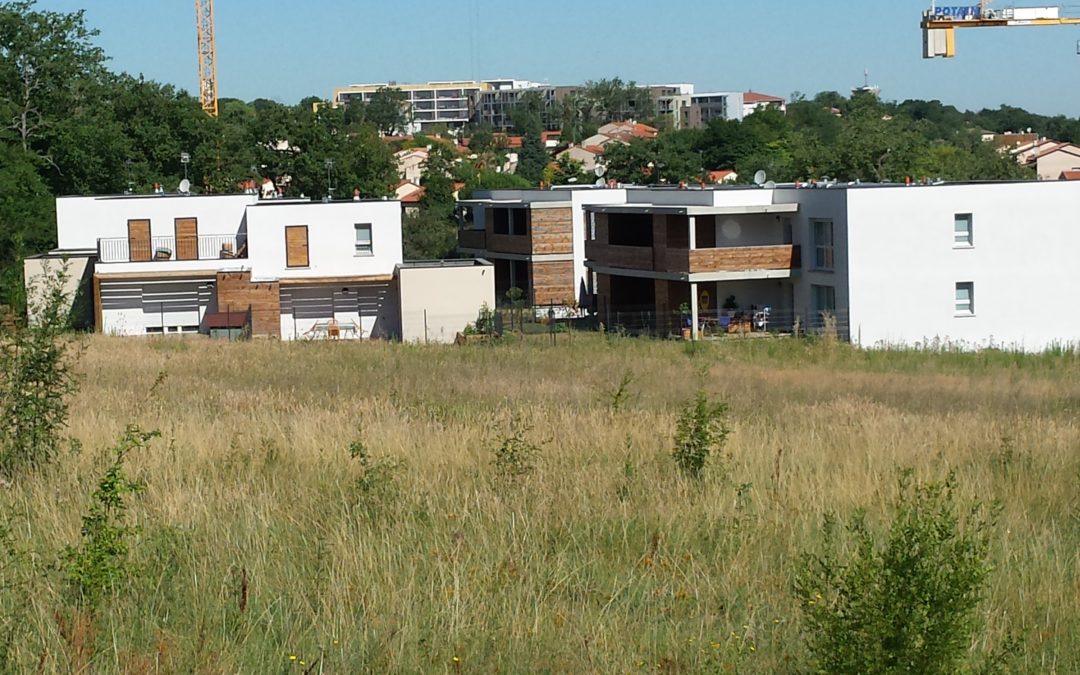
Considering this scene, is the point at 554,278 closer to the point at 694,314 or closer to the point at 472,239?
the point at 472,239

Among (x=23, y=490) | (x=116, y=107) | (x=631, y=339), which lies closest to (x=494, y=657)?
(x=23, y=490)

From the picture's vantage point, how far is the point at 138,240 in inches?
2026

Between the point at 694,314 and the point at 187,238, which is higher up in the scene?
the point at 187,238

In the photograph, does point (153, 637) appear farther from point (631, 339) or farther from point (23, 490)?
point (631, 339)

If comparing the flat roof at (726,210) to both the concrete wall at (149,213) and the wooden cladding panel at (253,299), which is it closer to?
the wooden cladding panel at (253,299)

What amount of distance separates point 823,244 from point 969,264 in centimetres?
468

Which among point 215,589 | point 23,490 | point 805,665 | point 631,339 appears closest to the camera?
point 805,665

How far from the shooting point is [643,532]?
832 centimetres

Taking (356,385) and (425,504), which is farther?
(356,385)

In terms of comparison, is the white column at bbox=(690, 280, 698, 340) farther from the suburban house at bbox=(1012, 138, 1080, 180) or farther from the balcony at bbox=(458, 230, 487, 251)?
the suburban house at bbox=(1012, 138, 1080, 180)

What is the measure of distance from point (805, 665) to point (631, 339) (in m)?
36.9

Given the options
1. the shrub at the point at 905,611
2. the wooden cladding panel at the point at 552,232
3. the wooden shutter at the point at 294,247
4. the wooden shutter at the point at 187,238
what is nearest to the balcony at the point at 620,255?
the wooden cladding panel at the point at 552,232

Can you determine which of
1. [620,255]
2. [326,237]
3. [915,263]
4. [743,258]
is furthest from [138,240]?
[915,263]

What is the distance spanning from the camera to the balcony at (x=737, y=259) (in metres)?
45.9
